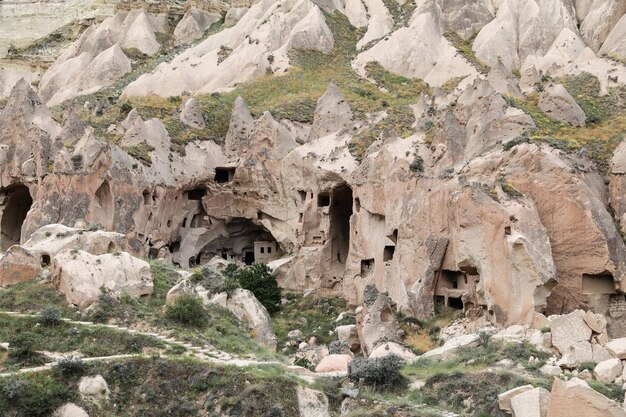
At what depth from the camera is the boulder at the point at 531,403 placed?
2855cm

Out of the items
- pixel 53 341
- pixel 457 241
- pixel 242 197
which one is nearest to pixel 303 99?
pixel 242 197

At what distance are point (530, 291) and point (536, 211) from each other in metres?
4.10

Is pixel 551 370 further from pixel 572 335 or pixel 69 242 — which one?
pixel 69 242

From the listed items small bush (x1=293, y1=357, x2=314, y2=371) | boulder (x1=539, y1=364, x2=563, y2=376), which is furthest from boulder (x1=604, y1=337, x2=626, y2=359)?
small bush (x1=293, y1=357, x2=314, y2=371)

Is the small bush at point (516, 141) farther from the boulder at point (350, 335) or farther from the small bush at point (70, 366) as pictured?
the small bush at point (70, 366)

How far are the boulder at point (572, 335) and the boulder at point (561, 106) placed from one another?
66.2 ft

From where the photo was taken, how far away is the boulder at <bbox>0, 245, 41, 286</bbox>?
135ft

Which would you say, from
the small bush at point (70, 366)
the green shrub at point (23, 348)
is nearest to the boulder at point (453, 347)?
the small bush at point (70, 366)

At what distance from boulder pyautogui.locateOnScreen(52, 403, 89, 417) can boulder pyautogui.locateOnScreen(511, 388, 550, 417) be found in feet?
37.2

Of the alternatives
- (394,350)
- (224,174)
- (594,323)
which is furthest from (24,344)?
(224,174)

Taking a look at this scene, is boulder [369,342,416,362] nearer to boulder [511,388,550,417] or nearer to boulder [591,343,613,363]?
boulder [591,343,613,363]

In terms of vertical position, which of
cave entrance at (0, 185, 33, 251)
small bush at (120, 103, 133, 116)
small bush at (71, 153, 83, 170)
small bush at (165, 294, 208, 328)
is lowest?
small bush at (165, 294, 208, 328)

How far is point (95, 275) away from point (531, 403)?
1685 cm

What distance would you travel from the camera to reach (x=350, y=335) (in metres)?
50.6
